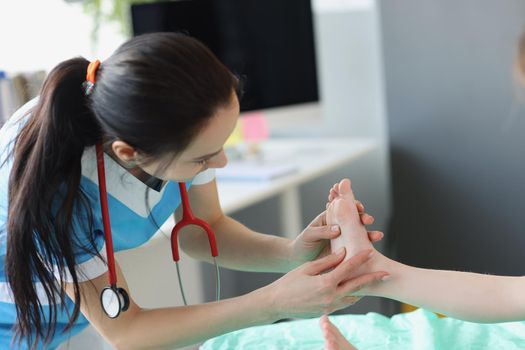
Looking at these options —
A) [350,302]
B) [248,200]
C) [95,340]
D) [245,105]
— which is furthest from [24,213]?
[245,105]

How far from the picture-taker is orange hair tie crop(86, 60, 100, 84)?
104 centimetres

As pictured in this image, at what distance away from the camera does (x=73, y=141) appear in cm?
103

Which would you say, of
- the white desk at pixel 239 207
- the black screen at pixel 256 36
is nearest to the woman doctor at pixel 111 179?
the white desk at pixel 239 207

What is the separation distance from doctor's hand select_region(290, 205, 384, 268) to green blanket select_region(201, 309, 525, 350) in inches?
5.8

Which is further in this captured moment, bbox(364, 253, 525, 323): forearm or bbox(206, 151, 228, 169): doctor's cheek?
bbox(364, 253, 525, 323): forearm

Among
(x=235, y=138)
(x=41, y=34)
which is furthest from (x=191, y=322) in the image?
(x=41, y=34)

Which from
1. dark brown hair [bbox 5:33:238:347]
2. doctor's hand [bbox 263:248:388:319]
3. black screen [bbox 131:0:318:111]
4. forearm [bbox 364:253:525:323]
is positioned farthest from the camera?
black screen [bbox 131:0:318:111]

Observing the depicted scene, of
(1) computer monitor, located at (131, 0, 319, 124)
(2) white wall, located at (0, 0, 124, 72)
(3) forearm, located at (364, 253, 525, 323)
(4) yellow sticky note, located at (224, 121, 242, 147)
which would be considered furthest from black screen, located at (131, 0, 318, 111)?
(3) forearm, located at (364, 253, 525, 323)

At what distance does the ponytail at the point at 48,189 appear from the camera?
1.01 m

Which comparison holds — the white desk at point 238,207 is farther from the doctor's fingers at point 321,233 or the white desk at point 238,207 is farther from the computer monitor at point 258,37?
the doctor's fingers at point 321,233

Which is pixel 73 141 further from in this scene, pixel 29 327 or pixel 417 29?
pixel 417 29

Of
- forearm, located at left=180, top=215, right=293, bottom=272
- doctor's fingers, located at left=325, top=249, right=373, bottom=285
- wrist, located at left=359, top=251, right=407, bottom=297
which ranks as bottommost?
wrist, located at left=359, top=251, right=407, bottom=297

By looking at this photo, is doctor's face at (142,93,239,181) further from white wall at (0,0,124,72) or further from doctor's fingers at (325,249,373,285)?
white wall at (0,0,124,72)

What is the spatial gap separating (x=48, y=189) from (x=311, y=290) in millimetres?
405
